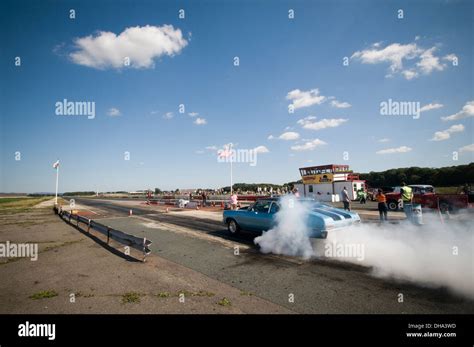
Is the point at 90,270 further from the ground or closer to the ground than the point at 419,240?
closer to the ground

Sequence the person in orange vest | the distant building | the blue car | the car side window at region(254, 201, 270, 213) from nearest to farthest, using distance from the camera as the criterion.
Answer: the blue car, the car side window at region(254, 201, 270, 213), the person in orange vest, the distant building

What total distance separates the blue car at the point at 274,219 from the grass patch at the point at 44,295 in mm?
5675

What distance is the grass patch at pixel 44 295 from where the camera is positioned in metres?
4.71

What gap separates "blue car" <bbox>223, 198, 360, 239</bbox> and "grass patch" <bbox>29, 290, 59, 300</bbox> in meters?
5.68

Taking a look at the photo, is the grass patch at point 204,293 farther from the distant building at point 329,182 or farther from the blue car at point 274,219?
the distant building at point 329,182

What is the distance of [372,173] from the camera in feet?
250

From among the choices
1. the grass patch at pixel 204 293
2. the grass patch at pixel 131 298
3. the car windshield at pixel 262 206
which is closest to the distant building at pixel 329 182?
Answer: the car windshield at pixel 262 206

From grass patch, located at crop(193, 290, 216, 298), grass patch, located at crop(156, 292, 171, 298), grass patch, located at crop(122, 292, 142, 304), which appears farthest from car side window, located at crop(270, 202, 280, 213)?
grass patch, located at crop(122, 292, 142, 304)

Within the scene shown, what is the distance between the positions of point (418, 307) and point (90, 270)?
22.6 ft

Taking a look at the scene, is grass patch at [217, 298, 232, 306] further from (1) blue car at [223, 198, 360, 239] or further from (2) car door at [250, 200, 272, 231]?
(2) car door at [250, 200, 272, 231]

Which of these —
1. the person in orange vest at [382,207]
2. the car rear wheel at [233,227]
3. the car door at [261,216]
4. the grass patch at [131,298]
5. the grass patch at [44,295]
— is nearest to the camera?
the grass patch at [131,298]

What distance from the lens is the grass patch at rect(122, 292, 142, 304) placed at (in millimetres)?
4348
